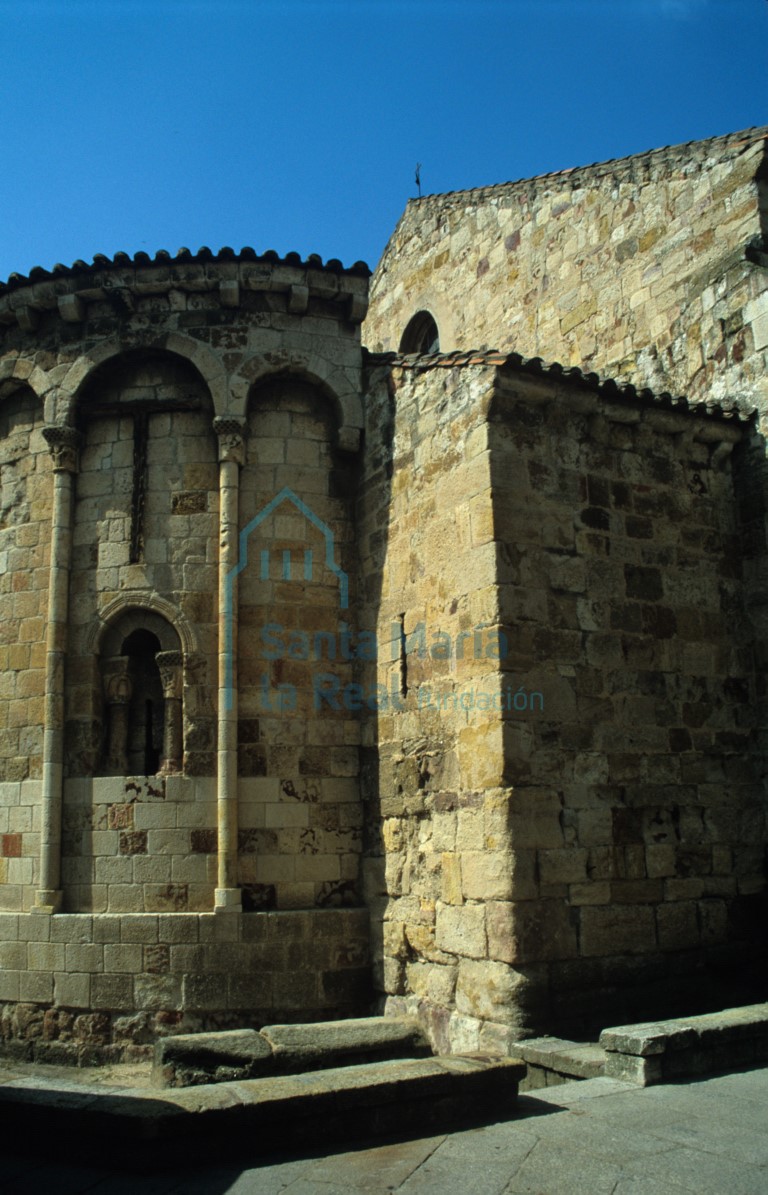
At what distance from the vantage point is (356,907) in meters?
8.09

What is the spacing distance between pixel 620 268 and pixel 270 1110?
28.6 ft

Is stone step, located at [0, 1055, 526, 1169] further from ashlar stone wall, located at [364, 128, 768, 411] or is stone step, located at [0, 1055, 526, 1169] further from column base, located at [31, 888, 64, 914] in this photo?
ashlar stone wall, located at [364, 128, 768, 411]

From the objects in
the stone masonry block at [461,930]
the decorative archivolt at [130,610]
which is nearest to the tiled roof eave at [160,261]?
the decorative archivolt at [130,610]

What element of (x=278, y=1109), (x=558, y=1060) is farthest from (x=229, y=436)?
(x=278, y=1109)

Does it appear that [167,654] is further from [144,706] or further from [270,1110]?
[270,1110]

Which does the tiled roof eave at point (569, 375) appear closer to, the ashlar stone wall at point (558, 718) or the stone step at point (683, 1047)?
the ashlar stone wall at point (558, 718)

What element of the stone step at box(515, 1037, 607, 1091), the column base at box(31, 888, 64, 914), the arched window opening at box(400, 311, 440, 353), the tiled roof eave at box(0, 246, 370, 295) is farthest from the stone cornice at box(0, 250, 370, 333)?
the stone step at box(515, 1037, 607, 1091)

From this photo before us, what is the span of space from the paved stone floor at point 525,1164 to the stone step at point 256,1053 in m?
1.32

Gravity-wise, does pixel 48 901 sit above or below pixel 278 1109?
above

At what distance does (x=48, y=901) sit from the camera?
7.88m

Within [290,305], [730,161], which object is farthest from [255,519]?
[730,161]

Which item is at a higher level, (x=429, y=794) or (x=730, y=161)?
(x=730, y=161)

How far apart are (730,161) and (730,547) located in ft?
12.2

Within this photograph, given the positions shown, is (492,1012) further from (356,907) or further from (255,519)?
(255,519)
